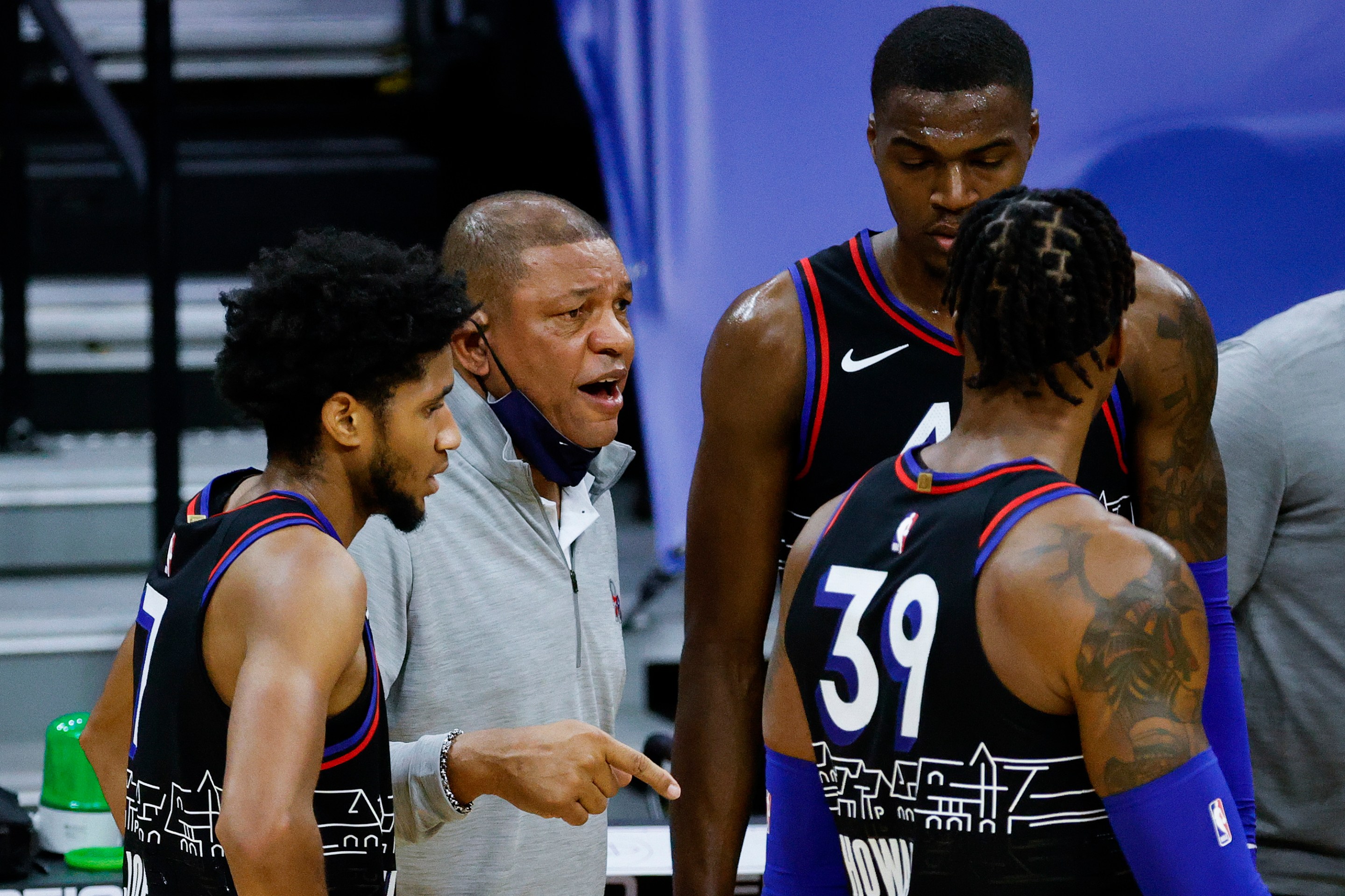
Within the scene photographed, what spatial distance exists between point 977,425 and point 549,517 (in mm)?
764

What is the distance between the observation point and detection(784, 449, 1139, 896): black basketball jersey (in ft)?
4.39

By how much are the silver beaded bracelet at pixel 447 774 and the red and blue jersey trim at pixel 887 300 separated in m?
0.75

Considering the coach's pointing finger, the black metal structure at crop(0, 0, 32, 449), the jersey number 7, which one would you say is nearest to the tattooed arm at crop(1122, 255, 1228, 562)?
the coach's pointing finger

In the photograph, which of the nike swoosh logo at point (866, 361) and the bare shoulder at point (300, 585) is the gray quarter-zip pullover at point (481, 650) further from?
the nike swoosh logo at point (866, 361)

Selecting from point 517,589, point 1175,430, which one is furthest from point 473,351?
point 1175,430

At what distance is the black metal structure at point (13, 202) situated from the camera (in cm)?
458

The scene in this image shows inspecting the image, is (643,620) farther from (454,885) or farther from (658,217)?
(454,885)

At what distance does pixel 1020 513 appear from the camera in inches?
52.6

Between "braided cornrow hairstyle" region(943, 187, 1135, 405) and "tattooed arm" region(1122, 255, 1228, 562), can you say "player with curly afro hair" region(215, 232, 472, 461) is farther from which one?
"tattooed arm" region(1122, 255, 1228, 562)

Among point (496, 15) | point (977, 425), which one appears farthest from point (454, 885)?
point (496, 15)

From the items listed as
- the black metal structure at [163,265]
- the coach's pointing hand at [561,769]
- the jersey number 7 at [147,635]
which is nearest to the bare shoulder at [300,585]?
the jersey number 7 at [147,635]

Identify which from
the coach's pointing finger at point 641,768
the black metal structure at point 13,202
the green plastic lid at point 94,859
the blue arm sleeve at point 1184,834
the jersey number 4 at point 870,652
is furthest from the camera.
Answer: the black metal structure at point 13,202

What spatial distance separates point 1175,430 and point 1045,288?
1.65 ft

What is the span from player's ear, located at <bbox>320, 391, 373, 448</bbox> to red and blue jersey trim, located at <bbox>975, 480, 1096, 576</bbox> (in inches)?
27.5
